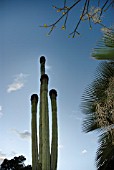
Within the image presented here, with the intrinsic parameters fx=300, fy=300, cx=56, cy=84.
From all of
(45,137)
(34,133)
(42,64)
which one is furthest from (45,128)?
(42,64)

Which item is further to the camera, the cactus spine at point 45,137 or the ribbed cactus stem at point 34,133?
the ribbed cactus stem at point 34,133

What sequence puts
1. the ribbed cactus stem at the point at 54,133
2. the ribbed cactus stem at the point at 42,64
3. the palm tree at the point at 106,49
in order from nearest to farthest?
the palm tree at the point at 106,49, the ribbed cactus stem at the point at 54,133, the ribbed cactus stem at the point at 42,64

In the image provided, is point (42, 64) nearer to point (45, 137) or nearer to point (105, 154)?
point (45, 137)

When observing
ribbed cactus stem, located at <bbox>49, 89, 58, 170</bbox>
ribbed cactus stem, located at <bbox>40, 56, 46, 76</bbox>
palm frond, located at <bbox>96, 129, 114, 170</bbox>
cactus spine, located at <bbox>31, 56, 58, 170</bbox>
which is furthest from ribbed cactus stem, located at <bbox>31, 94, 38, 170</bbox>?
palm frond, located at <bbox>96, 129, 114, 170</bbox>

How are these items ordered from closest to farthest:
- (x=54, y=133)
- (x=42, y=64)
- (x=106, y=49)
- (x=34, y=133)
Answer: (x=106, y=49)
(x=54, y=133)
(x=34, y=133)
(x=42, y=64)

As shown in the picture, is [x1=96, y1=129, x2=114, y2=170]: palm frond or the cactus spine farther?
the cactus spine

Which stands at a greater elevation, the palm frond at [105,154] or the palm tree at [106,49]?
the palm tree at [106,49]

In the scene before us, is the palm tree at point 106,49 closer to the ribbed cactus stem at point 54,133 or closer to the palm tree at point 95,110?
the palm tree at point 95,110

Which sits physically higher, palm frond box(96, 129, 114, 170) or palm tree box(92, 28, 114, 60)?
palm tree box(92, 28, 114, 60)

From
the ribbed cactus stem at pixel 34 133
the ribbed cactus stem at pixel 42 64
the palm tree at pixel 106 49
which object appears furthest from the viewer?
the ribbed cactus stem at pixel 42 64

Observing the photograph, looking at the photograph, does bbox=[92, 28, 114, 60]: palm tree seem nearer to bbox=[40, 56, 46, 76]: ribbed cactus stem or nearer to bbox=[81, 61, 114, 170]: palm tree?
bbox=[81, 61, 114, 170]: palm tree

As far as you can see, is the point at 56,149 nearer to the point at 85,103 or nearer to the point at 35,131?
the point at 35,131

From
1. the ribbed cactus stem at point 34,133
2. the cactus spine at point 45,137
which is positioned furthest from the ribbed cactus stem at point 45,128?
the ribbed cactus stem at point 34,133

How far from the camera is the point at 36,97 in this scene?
6430mm
